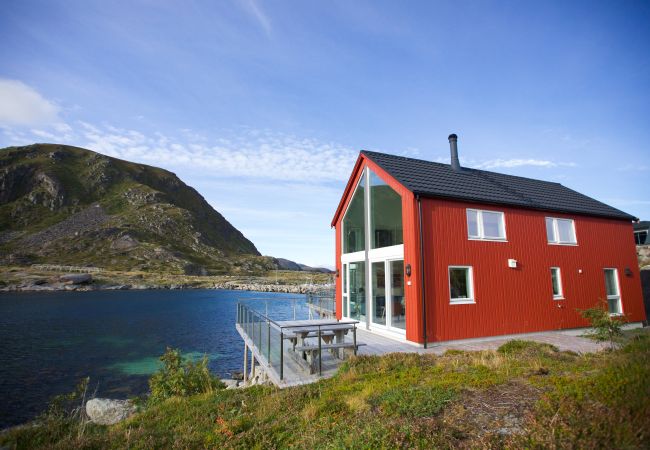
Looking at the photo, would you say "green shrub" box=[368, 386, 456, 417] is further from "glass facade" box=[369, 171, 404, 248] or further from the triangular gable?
the triangular gable

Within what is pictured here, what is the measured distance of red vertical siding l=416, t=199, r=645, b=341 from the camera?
37.0ft

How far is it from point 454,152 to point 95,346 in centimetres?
2441

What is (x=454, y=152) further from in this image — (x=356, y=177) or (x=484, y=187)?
(x=356, y=177)

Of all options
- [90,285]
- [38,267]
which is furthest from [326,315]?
[38,267]

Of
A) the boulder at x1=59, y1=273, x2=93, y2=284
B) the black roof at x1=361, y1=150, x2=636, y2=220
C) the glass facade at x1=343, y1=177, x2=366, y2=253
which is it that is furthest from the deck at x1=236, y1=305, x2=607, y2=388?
the boulder at x1=59, y1=273, x2=93, y2=284

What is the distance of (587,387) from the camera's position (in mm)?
4488

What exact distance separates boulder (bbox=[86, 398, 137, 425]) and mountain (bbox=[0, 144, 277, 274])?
87102mm

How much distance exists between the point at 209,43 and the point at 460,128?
12.5m

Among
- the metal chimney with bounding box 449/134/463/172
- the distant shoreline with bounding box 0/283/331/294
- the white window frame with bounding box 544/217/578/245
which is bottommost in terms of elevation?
the distant shoreline with bounding box 0/283/331/294

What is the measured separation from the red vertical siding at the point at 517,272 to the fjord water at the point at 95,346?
249 inches

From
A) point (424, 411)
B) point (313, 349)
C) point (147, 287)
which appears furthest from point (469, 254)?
point (147, 287)

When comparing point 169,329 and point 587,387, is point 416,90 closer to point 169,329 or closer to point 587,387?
point 587,387

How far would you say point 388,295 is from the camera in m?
12.7

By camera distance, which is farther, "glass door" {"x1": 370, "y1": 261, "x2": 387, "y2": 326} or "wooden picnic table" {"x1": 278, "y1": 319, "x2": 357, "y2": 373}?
"glass door" {"x1": 370, "y1": 261, "x2": 387, "y2": 326}
